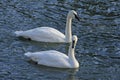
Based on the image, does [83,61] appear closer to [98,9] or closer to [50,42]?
[50,42]

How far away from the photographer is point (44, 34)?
1903cm

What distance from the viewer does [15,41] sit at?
60.4ft

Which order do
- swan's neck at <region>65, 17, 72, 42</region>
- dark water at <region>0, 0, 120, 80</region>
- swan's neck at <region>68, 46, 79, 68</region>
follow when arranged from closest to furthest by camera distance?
1. dark water at <region>0, 0, 120, 80</region>
2. swan's neck at <region>68, 46, 79, 68</region>
3. swan's neck at <region>65, 17, 72, 42</region>

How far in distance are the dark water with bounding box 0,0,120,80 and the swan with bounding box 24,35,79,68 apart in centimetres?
16

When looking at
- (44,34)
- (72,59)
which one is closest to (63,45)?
(44,34)

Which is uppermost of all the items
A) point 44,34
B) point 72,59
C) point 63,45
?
point 72,59

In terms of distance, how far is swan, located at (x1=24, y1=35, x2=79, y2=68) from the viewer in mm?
16656

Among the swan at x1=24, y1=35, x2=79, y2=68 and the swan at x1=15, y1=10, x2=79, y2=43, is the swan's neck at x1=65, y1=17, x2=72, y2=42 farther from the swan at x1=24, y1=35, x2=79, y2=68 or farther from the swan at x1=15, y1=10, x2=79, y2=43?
the swan at x1=24, y1=35, x2=79, y2=68

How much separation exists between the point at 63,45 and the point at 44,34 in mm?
688

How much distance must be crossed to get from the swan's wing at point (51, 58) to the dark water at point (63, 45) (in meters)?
0.17

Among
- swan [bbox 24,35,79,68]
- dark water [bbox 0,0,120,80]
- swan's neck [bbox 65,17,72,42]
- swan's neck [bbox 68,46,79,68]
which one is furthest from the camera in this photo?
swan's neck [bbox 65,17,72,42]

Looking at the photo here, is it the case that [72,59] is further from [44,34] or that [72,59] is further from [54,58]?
[44,34]

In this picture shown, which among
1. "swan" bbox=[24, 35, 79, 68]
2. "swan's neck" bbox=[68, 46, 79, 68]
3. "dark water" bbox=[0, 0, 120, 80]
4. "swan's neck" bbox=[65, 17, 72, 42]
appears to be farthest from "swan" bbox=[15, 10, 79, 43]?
"swan's neck" bbox=[68, 46, 79, 68]

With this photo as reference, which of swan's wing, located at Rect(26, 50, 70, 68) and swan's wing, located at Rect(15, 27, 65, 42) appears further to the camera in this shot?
swan's wing, located at Rect(15, 27, 65, 42)
